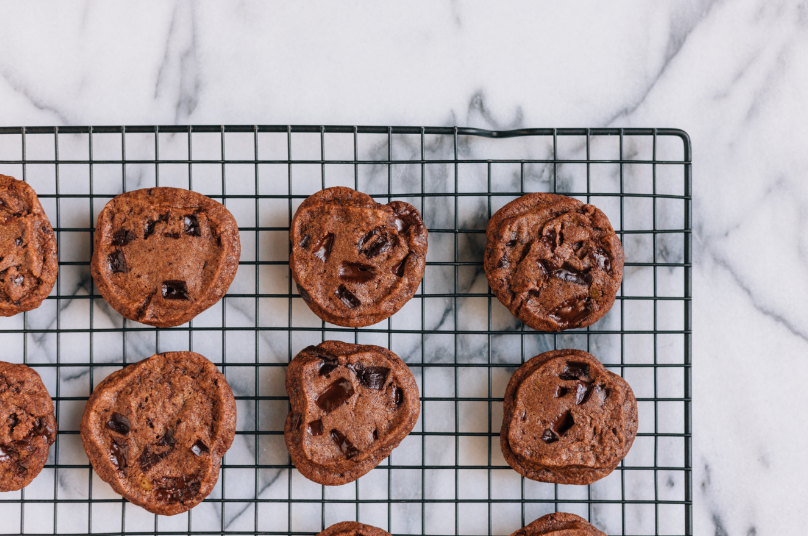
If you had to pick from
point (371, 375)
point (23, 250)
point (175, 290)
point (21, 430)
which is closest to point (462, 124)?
point (371, 375)

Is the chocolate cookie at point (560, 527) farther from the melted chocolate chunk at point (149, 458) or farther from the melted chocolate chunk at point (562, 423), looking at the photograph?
the melted chocolate chunk at point (149, 458)

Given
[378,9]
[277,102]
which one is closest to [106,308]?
[277,102]

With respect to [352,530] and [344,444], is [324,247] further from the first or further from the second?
[352,530]

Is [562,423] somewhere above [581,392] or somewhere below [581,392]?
below

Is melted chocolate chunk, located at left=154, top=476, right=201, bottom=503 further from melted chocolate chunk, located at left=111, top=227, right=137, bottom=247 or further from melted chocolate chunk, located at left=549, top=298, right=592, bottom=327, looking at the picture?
melted chocolate chunk, located at left=549, top=298, right=592, bottom=327

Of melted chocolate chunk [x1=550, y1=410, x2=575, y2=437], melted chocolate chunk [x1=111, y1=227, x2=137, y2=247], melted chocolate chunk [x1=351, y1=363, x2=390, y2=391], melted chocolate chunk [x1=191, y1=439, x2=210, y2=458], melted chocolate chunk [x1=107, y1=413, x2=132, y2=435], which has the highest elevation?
melted chocolate chunk [x1=111, y1=227, x2=137, y2=247]

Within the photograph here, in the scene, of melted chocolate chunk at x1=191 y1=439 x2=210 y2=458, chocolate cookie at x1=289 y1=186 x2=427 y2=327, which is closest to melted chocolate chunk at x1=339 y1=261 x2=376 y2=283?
chocolate cookie at x1=289 y1=186 x2=427 y2=327
